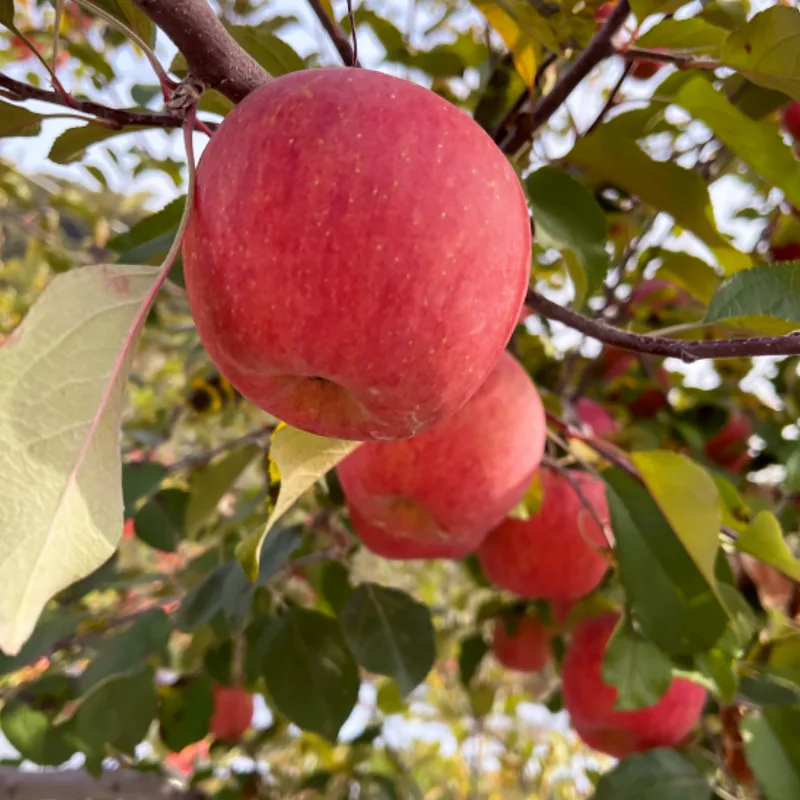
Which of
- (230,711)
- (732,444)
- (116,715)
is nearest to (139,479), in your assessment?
(116,715)

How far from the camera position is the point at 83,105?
578mm

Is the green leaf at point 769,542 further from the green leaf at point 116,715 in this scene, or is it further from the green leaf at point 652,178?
the green leaf at point 116,715

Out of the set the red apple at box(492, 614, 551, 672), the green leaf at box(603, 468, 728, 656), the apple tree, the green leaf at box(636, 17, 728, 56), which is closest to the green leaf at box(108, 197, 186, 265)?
the apple tree

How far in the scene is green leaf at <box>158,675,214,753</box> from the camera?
1.41 metres

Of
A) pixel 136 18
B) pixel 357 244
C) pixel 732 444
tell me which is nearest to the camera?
pixel 357 244

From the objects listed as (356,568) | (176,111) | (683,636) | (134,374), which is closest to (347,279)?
(176,111)

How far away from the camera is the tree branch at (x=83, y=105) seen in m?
0.57

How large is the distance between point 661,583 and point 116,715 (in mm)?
889

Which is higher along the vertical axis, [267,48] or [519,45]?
[519,45]

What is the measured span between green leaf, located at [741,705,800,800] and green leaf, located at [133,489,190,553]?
1112 mm

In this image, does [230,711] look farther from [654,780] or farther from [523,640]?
[654,780]

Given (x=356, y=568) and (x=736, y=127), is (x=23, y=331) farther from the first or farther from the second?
(x=356, y=568)

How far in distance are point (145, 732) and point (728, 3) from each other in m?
1.40

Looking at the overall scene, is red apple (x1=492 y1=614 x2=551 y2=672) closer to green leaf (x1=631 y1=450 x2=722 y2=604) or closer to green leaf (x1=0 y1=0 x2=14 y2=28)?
green leaf (x1=631 y1=450 x2=722 y2=604)
